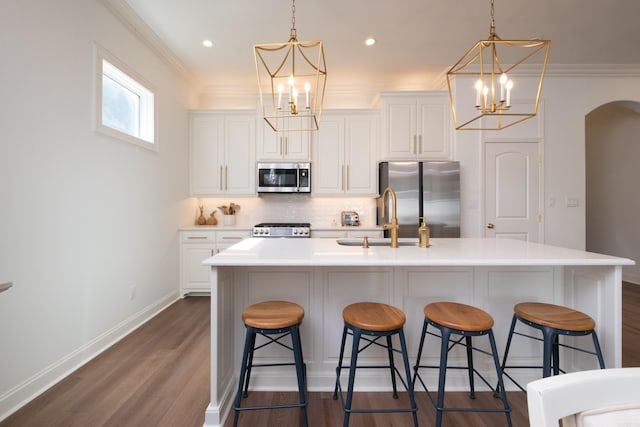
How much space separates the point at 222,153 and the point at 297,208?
4.40 feet

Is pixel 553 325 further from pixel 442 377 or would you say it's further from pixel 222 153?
pixel 222 153

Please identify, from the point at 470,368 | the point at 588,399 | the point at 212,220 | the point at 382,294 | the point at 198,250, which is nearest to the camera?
the point at 588,399

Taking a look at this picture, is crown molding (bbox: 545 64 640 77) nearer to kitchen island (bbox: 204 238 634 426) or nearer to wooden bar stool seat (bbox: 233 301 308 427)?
→ kitchen island (bbox: 204 238 634 426)

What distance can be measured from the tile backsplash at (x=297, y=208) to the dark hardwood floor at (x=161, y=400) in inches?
89.0

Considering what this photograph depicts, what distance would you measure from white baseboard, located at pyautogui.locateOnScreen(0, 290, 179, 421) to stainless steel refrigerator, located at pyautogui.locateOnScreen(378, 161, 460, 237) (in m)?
3.07

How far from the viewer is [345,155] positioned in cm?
400

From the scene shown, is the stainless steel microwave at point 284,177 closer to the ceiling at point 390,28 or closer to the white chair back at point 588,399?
the ceiling at point 390,28

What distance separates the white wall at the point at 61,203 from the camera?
165cm

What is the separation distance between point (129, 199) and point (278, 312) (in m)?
2.11

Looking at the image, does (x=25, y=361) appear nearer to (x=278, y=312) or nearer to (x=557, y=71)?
(x=278, y=312)

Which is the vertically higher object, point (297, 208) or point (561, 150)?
point (561, 150)

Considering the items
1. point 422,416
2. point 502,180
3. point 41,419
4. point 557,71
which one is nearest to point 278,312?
point 422,416

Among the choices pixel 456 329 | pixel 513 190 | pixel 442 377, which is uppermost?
pixel 513 190

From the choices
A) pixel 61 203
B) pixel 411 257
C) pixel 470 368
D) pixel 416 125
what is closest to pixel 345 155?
pixel 416 125
